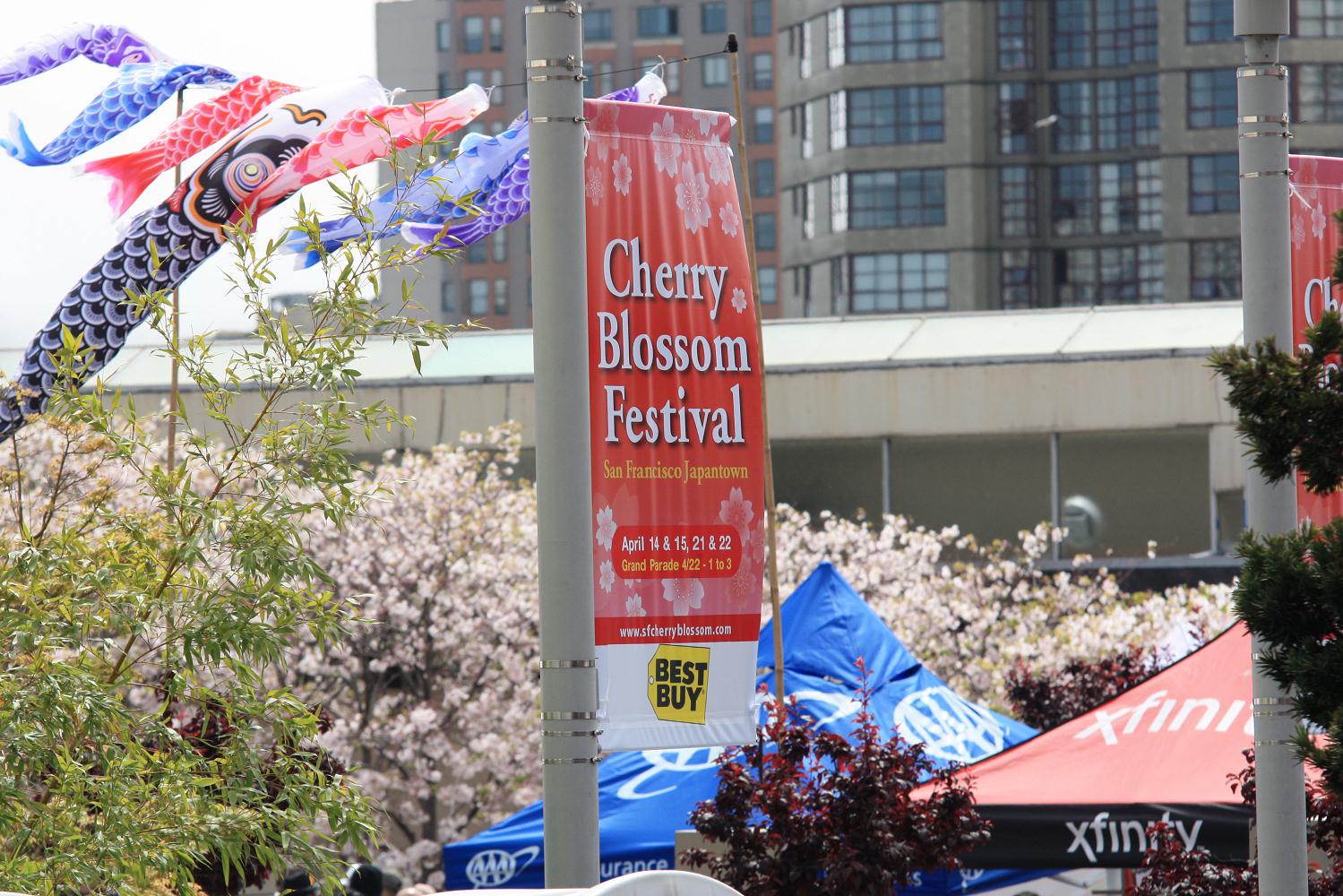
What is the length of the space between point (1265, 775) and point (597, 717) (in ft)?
9.84

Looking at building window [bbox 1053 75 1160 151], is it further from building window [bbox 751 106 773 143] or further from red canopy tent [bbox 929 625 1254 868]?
red canopy tent [bbox 929 625 1254 868]

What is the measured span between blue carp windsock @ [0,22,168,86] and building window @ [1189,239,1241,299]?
7381cm

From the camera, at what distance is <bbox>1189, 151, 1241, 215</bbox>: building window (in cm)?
8144

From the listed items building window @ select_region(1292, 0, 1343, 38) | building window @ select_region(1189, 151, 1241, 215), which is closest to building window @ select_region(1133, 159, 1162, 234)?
building window @ select_region(1189, 151, 1241, 215)

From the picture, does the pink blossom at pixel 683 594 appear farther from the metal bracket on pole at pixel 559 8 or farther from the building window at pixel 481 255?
the building window at pixel 481 255

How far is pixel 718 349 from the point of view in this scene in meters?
7.95

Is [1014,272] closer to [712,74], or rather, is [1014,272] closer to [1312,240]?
[712,74]

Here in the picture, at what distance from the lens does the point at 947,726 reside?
13188 millimetres

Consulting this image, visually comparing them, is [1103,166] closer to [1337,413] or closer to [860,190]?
[860,190]

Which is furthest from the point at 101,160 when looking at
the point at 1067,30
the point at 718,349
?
the point at 1067,30

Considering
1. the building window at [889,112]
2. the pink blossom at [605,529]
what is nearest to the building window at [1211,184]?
the building window at [889,112]

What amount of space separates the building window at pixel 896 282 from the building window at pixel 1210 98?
12.5 meters

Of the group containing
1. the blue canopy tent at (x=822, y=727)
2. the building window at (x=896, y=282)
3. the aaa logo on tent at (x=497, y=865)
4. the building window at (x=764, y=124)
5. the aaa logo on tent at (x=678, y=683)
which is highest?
the building window at (x=764, y=124)

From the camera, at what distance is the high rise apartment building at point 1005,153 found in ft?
266
